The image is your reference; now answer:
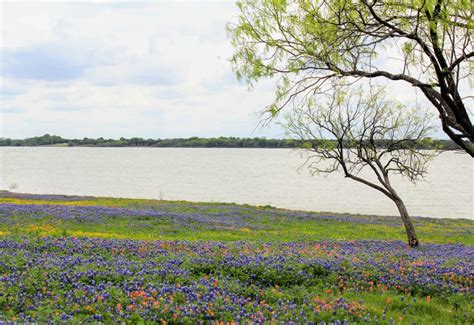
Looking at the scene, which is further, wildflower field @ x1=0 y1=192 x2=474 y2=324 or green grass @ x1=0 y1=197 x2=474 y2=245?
green grass @ x1=0 y1=197 x2=474 y2=245

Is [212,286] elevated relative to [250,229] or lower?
elevated

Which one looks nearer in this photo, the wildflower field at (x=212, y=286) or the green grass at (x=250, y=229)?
the wildflower field at (x=212, y=286)

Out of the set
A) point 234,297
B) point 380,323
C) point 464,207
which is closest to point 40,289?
point 234,297

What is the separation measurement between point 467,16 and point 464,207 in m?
62.8

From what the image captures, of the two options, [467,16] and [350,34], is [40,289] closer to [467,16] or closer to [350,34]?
[350,34]

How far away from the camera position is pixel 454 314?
27.8 feet

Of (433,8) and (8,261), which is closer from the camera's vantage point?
(433,8)

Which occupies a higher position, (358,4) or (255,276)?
(358,4)

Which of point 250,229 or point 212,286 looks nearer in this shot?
point 212,286

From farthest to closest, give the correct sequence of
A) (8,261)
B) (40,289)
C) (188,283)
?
(8,261)
(188,283)
(40,289)

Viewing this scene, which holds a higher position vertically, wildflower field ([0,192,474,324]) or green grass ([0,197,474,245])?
wildflower field ([0,192,474,324])

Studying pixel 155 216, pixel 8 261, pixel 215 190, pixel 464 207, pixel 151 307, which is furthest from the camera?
pixel 215 190

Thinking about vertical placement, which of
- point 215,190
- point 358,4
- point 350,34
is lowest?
point 215,190

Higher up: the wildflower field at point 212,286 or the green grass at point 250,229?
the wildflower field at point 212,286
